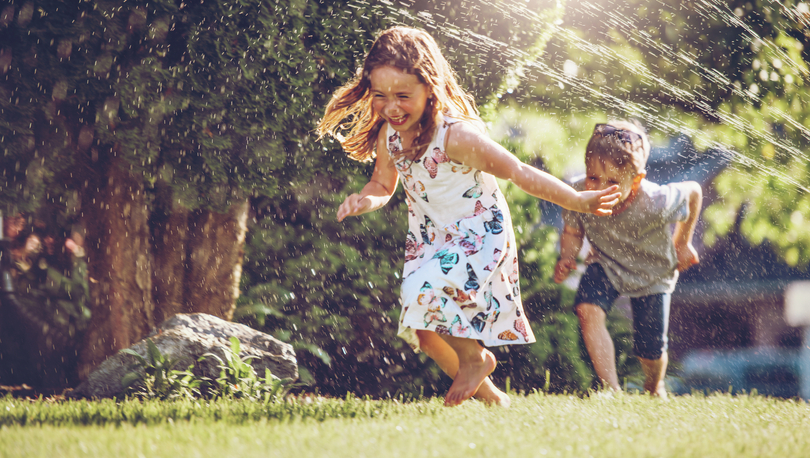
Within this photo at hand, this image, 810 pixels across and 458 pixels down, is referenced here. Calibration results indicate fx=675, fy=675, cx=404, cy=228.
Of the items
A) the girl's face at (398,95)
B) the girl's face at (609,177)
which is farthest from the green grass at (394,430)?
the girl's face at (398,95)

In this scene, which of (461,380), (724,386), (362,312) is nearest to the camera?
(461,380)

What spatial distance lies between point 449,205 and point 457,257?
0.88 feet

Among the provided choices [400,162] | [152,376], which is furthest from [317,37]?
[152,376]

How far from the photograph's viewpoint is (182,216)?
3.77m

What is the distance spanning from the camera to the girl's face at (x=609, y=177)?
357 cm

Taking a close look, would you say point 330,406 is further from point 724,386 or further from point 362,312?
point 724,386

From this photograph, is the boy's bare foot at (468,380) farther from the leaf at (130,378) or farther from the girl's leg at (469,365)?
the leaf at (130,378)

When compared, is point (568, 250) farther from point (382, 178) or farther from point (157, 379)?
point (157, 379)

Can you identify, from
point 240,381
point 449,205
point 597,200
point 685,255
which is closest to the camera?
point 597,200

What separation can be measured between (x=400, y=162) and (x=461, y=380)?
1.00m

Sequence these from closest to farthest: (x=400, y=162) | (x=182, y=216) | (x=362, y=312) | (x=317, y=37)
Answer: (x=400, y=162) → (x=317, y=37) → (x=182, y=216) → (x=362, y=312)

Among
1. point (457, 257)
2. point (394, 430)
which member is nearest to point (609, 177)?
point (457, 257)

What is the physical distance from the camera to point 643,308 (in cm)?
375

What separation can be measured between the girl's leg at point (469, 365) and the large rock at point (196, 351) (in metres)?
0.98
